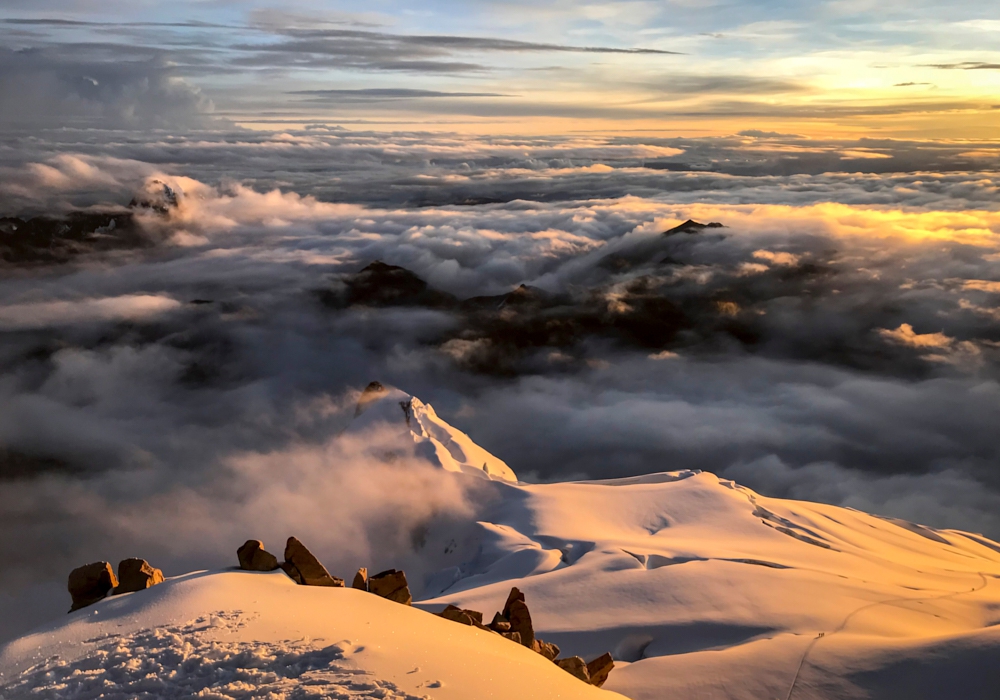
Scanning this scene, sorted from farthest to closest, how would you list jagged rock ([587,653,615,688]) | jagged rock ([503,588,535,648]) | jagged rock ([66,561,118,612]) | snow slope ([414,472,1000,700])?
1. jagged rock ([503,588,535,648])
2. snow slope ([414,472,1000,700])
3. jagged rock ([587,653,615,688])
4. jagged rock ([66,561,118,612])

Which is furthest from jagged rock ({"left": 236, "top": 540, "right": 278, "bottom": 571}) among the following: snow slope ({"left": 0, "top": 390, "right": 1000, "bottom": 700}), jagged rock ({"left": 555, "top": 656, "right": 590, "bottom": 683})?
jagged rock ({"left": 555, "top": 656, "right": 590, "bottom": 683})

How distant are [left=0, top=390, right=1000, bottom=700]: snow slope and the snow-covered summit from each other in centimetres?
1537

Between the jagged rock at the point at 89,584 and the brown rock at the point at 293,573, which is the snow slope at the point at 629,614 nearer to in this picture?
the brown rock at the point at 293,573

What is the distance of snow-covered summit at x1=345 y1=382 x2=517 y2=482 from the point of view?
83875 millimetres

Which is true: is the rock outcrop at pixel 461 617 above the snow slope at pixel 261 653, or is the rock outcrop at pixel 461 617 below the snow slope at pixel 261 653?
below

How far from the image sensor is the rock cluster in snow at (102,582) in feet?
57.8

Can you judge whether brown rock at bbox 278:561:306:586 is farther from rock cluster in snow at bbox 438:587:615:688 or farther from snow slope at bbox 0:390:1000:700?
rock cluster in snow at bbox 438:587:615:688

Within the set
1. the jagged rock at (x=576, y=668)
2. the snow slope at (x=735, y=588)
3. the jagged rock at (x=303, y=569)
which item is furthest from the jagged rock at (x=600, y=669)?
the jagged rock at (x=303, y=569)

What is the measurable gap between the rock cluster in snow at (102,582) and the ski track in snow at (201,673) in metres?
3.89

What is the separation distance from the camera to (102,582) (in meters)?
17.9

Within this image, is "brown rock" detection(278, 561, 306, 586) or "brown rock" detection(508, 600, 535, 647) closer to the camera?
"brown rock" detection(278, 561, 306, 586)

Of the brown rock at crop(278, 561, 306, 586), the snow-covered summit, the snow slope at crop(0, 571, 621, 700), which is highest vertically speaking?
the snow slope at crop(0, 571, 621, 700)

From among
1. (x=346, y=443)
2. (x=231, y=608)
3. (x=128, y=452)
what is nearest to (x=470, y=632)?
(x=231, y=608)

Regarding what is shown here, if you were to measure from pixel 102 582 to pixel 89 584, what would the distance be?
28 centimetres
